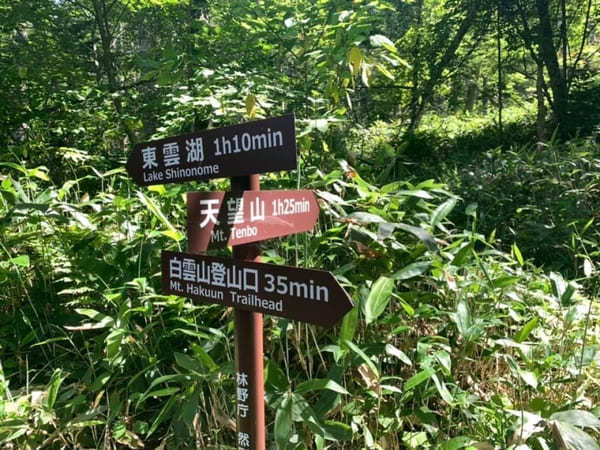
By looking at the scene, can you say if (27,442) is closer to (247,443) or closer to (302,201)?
(247,443)

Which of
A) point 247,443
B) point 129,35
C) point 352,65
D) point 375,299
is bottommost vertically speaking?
point 247,443

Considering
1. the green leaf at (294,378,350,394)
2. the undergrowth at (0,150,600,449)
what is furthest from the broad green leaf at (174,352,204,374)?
the green leaf at (294,378,350,394)

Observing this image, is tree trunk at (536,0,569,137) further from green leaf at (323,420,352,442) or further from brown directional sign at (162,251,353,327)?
brown directional sign at (162,251,353,327)

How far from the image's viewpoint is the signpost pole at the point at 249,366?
4.09 ft

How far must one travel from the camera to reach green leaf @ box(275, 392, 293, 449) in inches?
50.4

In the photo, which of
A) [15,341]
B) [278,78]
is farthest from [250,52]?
[15,341]

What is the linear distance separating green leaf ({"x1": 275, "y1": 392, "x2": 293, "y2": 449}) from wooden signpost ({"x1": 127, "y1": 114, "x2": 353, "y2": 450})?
0.05 m

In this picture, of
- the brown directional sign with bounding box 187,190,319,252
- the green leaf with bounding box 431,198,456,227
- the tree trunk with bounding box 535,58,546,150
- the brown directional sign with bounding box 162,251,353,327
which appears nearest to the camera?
the brown directional sign with bounding box 162,251,353,327

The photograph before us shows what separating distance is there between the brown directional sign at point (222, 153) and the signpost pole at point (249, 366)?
0.06 meters

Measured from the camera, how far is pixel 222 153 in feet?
4.16

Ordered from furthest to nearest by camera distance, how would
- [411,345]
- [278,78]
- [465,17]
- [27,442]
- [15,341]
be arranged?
[465,17], [278,78], [15,341], [411,345], [27,442]

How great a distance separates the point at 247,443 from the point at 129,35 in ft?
27.9

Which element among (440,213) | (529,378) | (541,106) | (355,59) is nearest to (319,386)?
(529,378)

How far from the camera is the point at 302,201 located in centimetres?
138
